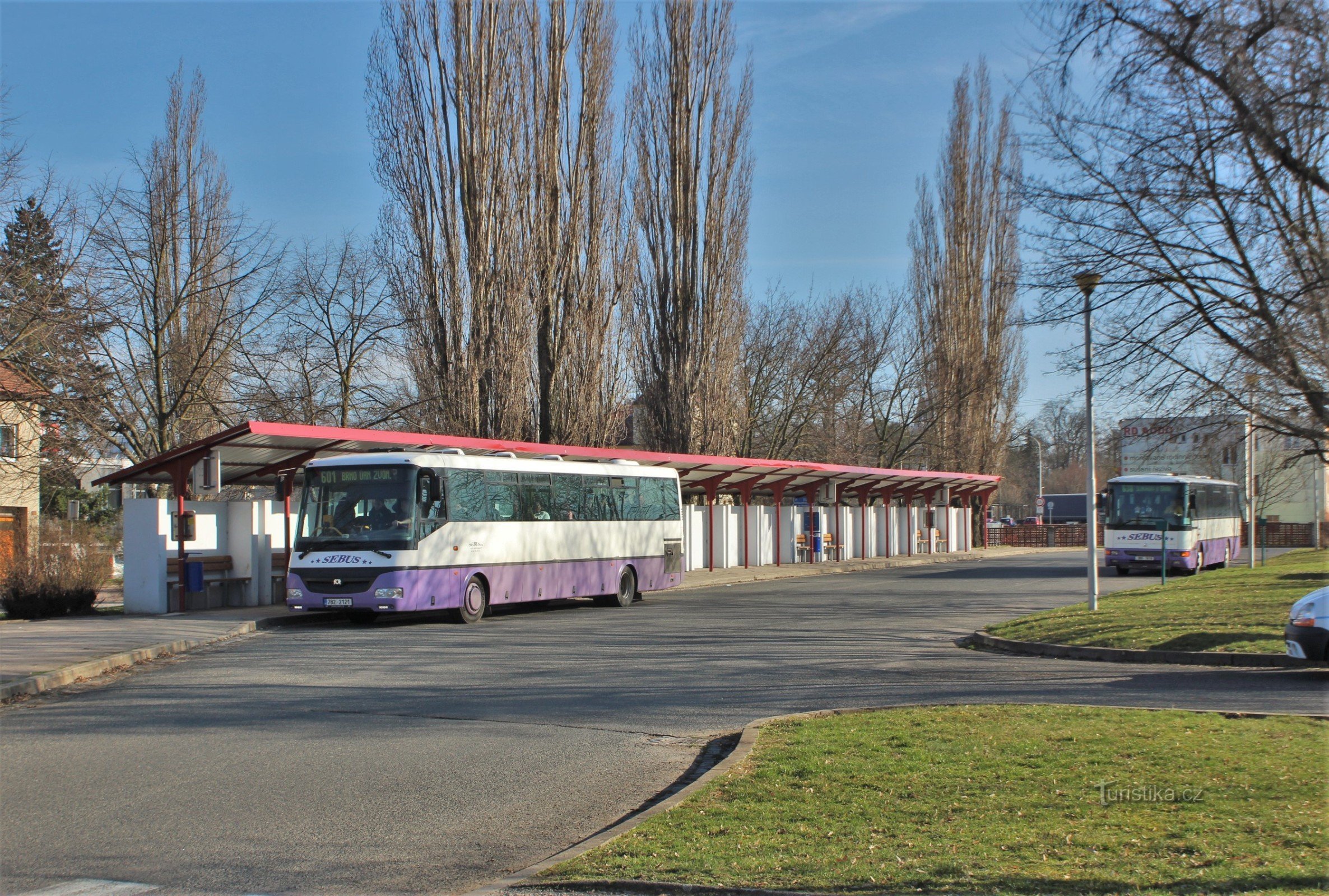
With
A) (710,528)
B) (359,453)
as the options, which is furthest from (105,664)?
(710,528)

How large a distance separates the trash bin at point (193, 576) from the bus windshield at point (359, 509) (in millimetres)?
3038

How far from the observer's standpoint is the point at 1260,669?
13008mm

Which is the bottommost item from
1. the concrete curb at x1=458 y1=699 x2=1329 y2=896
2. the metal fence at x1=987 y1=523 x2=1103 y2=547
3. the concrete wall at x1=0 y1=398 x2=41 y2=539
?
the metal fence at x1=987 y1=523 x2=1103 y2=547

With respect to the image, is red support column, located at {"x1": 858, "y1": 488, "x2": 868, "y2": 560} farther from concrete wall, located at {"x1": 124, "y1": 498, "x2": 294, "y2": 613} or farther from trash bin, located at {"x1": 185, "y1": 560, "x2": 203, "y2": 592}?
trash bin, located at {"x1": 185, "y1": 560, "x2": 203, "y2": 592}

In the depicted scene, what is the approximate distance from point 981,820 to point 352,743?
516 centimetres

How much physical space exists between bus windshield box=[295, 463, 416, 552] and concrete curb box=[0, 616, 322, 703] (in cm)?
192

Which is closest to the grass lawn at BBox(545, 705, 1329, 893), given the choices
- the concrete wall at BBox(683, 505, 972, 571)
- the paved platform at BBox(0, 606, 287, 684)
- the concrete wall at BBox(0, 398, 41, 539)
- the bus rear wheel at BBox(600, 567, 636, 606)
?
the paved platform at BBox(0, 606, 287, 684)

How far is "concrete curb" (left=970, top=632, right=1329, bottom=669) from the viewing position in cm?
1317

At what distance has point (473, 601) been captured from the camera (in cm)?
Answer: 2041

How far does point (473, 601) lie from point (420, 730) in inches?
430

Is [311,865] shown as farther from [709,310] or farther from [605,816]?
[709,310]

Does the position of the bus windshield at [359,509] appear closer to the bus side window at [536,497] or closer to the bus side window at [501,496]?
the bus side window at [501,496]

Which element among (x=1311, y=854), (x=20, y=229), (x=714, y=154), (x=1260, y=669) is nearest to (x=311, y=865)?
(x=1311, y=854)

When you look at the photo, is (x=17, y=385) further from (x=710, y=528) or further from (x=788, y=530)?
(x=788, y=530)
